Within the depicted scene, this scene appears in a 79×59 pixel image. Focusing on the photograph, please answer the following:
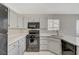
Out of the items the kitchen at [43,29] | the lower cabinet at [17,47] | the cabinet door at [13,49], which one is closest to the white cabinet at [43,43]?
the kitchen at [43,29]

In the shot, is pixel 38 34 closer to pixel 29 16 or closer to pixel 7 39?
pixel 29 16

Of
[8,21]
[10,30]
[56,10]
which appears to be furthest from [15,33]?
[56,10]

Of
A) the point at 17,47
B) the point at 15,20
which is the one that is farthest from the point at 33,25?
the point at 17,47

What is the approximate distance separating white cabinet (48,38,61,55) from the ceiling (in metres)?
0.38

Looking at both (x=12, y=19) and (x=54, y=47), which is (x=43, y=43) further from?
(x=12, y=19)

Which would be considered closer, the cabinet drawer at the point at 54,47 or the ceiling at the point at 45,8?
the ceiling at the point at 45,8

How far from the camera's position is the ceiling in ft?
3.92

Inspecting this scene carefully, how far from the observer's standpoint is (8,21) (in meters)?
1.29

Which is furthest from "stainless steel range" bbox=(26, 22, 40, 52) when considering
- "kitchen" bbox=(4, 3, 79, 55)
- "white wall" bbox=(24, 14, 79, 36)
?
"white wall" bbox=(24, 14, 79, 36)

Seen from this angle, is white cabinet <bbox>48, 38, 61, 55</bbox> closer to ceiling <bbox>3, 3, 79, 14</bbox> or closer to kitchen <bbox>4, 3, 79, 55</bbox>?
kitchen <bbox>4, 3, 79, 55</bbox>

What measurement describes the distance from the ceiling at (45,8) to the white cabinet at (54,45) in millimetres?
378

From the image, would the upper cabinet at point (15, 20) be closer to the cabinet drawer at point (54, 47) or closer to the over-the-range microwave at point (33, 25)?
the over-the-range microwave at point (33, 25)

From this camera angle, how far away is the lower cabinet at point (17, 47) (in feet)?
4.22

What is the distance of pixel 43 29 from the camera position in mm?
1336
